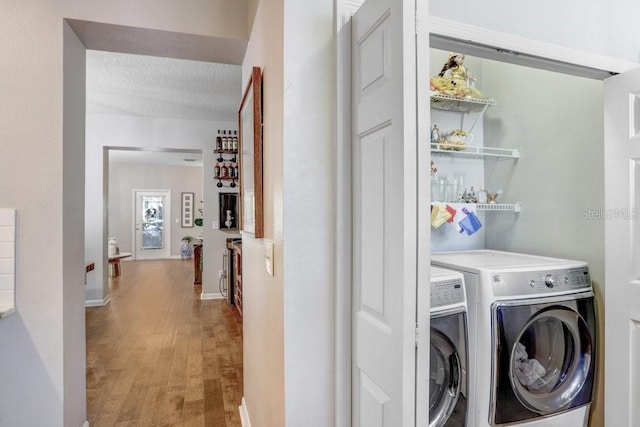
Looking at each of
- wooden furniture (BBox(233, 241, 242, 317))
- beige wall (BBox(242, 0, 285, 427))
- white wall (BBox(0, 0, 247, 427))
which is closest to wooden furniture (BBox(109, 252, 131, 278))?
wooden furniture (BBox(233, 241, 242, 317))

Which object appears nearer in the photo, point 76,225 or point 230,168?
point 76,225

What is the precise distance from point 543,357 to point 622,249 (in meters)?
0.63

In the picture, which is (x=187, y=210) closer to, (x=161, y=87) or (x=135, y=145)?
(x=135, y=145)

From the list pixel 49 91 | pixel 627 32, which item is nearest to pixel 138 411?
pixel 49 91

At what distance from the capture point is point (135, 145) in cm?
519

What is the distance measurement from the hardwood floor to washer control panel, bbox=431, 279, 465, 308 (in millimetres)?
1650

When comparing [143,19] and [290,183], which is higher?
[143,19]

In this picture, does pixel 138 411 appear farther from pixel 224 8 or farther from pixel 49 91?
pixel 224 8

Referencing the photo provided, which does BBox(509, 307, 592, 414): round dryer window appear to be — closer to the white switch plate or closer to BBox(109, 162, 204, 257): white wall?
the white switch plate

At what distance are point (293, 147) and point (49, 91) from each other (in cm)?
146

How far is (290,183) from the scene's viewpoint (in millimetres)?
1205

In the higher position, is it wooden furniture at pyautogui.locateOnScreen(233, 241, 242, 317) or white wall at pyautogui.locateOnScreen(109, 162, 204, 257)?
white wall at pyautogui.locateOnScreen(109, 162, 204, 257)

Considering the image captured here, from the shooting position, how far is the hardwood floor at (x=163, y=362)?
240 centimetres

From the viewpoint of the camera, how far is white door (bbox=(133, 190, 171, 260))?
10203 millimetres
